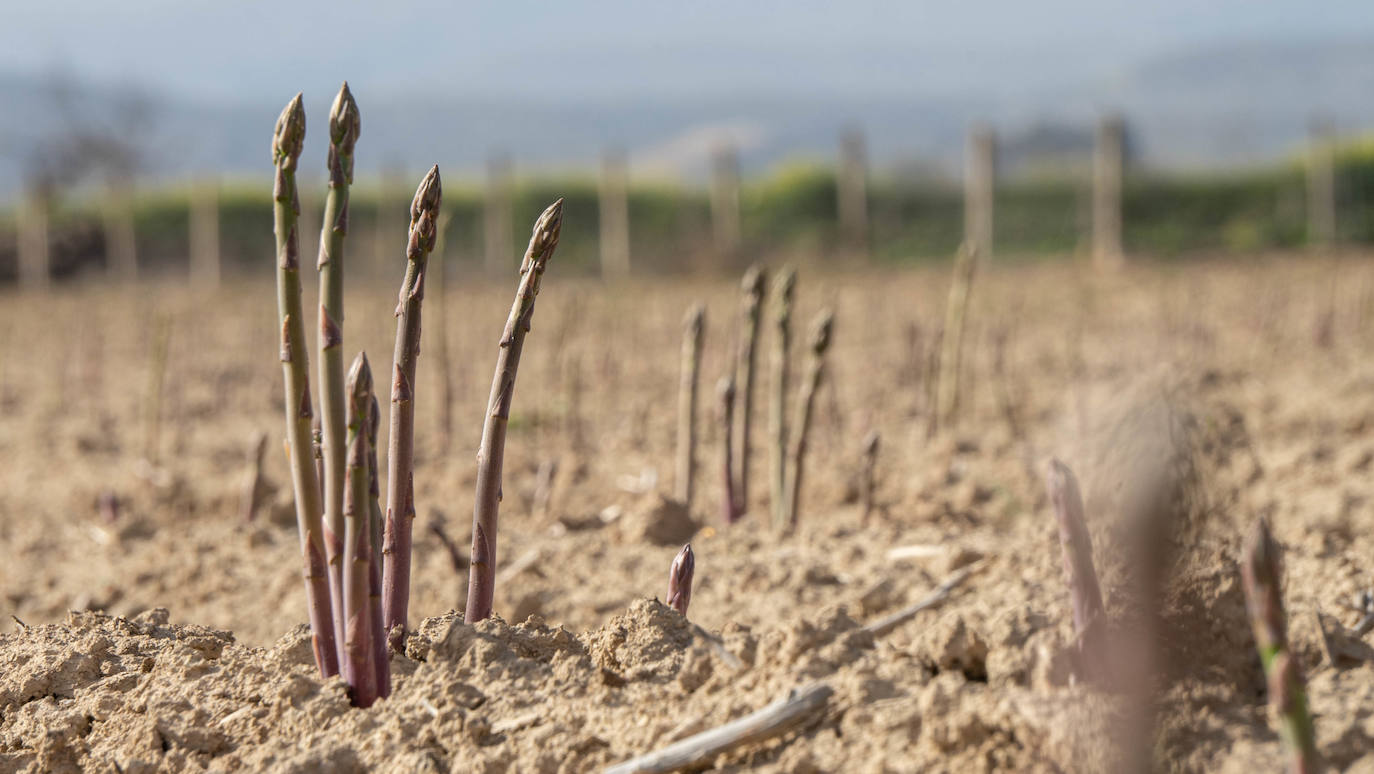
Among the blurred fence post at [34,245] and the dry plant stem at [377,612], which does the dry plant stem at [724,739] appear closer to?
the dry plant stem at [377,612]

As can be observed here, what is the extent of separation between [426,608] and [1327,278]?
44.1ft

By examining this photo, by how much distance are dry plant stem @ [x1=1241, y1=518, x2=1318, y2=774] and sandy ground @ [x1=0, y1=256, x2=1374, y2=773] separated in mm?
168

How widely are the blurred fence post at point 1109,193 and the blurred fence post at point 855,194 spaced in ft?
12.7

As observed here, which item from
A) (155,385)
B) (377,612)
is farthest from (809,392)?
(155,385)

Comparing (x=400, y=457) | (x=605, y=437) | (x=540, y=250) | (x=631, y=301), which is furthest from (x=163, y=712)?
(x=631, y=301)

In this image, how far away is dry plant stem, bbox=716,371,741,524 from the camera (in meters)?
3.66

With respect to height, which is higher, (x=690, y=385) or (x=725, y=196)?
(x=690, y=385)

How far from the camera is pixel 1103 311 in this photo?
38.7 feet

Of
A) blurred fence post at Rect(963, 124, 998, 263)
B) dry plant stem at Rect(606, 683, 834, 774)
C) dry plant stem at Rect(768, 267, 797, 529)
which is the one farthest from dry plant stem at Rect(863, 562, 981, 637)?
blurred fence post at Rect(963, 124, 998, 263)

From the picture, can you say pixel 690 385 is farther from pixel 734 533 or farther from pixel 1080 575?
pixel 1080 575

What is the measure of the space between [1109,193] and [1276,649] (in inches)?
746

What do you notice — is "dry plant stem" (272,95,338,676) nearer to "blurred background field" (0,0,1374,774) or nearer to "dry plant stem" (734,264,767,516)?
"blurred background field" (0,0,1374,774)

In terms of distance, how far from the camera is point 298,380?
1753mm

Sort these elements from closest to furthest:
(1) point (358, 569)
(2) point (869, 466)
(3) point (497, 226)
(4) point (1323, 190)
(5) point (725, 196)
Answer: (1) point (358, 569) < (2) point (869, 466) < (4) point (1323, 190) < (5) point (725, 196) < (3) point (497, 226)
